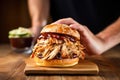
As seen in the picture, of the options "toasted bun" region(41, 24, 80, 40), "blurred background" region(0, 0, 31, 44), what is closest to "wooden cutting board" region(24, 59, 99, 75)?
"toasted bun" region(41, 24, 80, 40)

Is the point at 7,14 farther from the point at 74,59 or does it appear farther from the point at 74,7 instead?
Result: the point at 74,59

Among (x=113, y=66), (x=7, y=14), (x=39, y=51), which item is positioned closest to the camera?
(x=39, y=51)

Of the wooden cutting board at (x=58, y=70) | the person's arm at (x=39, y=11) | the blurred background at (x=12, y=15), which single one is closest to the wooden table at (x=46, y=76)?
the wooden cutting board at (x=58, y=70)

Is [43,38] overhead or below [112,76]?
overhead

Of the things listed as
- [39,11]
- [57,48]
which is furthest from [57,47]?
[39,11]

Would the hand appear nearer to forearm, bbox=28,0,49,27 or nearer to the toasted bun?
the toasted bun

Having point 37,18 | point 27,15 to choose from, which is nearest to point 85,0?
point 37,18

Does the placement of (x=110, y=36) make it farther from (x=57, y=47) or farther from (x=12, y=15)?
(x=12, y=15)
